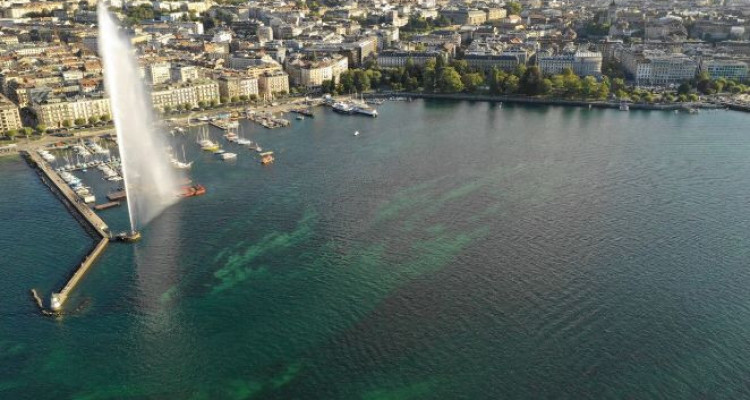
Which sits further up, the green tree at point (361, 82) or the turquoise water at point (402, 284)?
the green tree at point (361, 82)

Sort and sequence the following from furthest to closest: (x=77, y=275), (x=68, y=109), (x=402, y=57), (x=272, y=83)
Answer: (x=402, y=57)
(x=272, y=83)
(x=68, y=109)
(x=77, y=275)

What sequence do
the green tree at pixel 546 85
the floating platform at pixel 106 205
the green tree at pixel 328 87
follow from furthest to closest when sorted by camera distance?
the green tree at pixel 328 87, the green tree at pixel 546 85, the floating platform at pixel 106 205

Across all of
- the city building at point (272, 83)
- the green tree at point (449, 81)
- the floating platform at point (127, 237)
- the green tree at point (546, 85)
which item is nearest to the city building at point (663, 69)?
the green tree at point (546, 85)

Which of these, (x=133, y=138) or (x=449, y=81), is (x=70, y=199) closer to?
(x=133, y=138)

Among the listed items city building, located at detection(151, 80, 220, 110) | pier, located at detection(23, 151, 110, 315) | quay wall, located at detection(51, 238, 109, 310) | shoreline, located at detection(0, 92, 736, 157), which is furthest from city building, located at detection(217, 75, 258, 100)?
quay wall, located at detection(51, 238, 109, 310)

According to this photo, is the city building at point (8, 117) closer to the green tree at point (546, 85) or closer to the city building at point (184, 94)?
the city building at point (184, 94)

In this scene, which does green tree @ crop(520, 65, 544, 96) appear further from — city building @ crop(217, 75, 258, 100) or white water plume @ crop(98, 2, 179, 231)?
white water plume @ crop(98, 2, 179, 231)

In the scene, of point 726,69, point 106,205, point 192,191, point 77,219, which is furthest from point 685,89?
point 77,219
